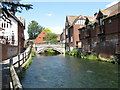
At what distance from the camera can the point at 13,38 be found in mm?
37438

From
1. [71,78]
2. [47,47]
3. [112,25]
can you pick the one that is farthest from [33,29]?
[71,78]

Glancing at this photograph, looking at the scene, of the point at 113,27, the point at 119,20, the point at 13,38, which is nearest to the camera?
the point at 119,20

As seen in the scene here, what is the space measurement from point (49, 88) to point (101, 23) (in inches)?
867

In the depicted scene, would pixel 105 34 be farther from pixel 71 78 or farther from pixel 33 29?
pixel 33 29

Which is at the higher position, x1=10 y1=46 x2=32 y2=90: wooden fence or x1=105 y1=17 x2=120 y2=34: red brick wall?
x1=105 y1=17 x2=120 y2=34: red brick wall

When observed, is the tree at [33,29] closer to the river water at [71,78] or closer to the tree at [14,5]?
the river water at [71,78]

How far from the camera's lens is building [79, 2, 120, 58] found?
85.7ft

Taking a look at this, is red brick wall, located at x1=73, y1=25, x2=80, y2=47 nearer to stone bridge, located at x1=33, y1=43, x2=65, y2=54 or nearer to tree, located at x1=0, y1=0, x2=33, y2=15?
stone bridge, located at x1=33, y1=43, x2=65, y2=54

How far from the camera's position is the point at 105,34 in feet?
97.0

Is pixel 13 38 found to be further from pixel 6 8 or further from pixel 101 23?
pixel 6 8

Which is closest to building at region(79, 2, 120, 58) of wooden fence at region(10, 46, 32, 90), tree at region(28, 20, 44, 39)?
wooden fence at region(10, 46, 32, 90)

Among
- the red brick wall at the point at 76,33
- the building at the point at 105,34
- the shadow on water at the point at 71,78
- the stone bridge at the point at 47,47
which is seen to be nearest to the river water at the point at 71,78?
the shadow on water at the point at 71,78

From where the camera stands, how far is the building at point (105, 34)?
26.1 m

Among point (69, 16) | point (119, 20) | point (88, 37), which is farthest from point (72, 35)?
point (119, 20)
